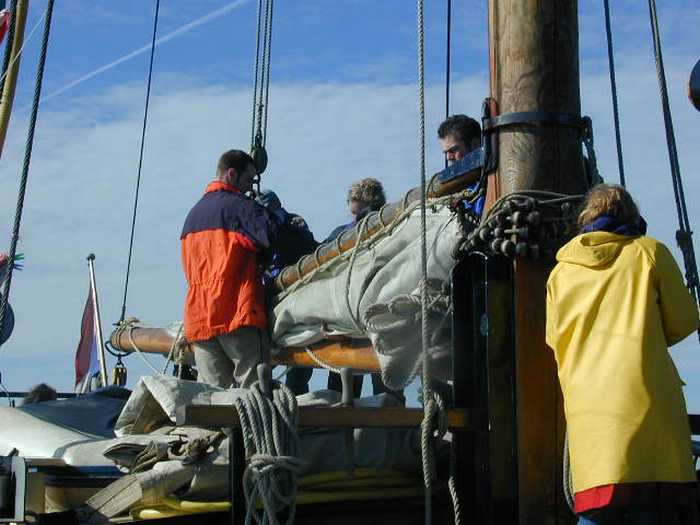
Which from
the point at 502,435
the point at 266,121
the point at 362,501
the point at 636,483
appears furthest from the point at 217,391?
the point at 266,121

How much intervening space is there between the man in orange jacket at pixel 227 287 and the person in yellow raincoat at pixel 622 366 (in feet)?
7.86

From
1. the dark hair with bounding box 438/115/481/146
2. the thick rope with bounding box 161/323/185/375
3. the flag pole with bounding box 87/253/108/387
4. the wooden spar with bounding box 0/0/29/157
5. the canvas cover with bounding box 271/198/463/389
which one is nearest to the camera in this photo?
the canvas cover with bounding box 271/198/463/389

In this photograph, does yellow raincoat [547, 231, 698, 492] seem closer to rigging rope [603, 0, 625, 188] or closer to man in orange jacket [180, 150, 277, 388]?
rigging rope [603, 0, 625, 188]

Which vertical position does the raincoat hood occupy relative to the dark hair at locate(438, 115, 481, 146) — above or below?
below

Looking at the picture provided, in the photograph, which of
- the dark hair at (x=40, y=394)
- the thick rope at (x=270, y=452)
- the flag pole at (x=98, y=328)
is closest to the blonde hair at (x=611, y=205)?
the thick rope at (x=270, y=452)

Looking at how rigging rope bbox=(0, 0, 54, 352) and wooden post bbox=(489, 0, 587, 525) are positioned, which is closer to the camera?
wooden post bbox=(489, 0, 587, 525)

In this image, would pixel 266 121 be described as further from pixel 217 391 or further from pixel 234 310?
pixel 217 391

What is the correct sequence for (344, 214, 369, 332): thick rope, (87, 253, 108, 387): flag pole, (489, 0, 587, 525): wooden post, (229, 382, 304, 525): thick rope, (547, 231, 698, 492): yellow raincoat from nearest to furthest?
(547, 231, 698, 492): yellow raincoat
(229, 382, 304, 525): thick rope
(489, 0, 587, 525): wooden post
(344, 214, 369, 332): thick rope
(87, 253, 108, 387): flag pole

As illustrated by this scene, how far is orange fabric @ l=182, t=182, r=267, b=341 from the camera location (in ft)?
18.8

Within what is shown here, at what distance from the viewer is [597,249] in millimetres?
3488

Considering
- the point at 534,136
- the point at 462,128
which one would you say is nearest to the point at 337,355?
the point at 462,128

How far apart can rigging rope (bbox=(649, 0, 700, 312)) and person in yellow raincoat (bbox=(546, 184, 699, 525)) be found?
907 millimetres

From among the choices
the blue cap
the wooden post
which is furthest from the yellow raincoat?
the blue cap

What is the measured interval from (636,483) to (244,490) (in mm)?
1183
